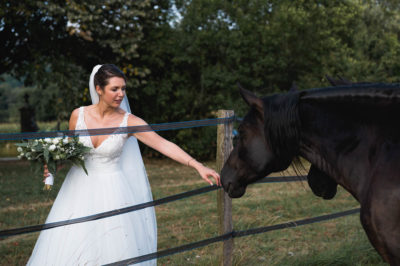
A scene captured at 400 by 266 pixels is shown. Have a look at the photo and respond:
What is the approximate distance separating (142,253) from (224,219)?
2.65ft

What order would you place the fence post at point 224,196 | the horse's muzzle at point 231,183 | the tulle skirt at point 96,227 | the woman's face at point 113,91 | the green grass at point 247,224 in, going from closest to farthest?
the horse's muzzle at point 231,183, the tulle skirt at point 96,227, the woman's face at point 113,91, the fence post at point 224,196, the green grass at point 247,224

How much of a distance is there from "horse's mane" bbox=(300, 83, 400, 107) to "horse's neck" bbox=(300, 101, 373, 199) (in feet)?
0.21

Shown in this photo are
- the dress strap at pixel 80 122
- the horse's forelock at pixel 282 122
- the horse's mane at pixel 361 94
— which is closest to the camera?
the horse's mane at pixel 361 94

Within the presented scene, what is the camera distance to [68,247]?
→ 3.36 m

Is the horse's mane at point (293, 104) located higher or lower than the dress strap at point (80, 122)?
higher

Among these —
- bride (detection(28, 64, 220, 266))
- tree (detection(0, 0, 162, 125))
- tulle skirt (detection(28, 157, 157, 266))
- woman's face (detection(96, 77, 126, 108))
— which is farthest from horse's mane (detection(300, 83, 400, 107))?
tree (detection(0, 0, 162, 125))

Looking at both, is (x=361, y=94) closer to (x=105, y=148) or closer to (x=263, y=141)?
(x=263, y=141)

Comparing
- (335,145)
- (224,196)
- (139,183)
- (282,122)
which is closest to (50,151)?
(139,183)

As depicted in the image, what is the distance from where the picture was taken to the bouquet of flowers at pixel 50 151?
314 centimetres

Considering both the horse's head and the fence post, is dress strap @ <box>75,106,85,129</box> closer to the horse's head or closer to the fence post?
the fence post

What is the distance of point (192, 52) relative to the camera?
14.7m

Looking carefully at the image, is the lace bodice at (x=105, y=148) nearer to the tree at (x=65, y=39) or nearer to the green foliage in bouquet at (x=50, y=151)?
the green foliage in bouquet at (x=50, y=151)

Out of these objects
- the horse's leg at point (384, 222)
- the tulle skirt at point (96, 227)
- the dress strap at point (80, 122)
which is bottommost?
the tulle skirt at point (96, 227)

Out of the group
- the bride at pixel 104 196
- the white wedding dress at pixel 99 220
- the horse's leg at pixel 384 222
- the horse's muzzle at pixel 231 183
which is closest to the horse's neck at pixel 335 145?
the horse's leg at pixel 384 222
